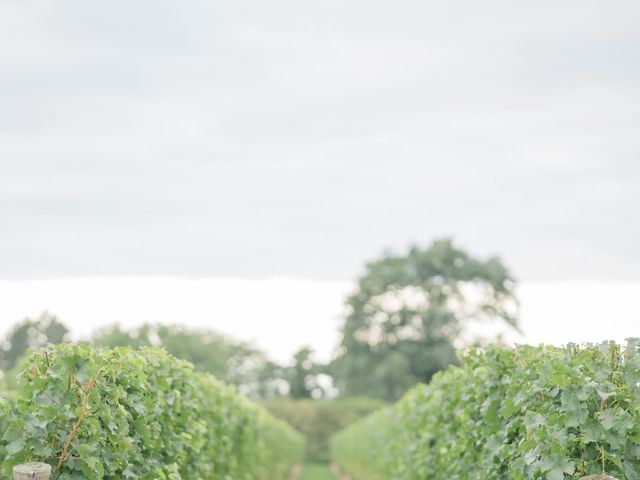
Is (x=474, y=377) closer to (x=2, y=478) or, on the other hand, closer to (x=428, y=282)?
(x=2, y=478)

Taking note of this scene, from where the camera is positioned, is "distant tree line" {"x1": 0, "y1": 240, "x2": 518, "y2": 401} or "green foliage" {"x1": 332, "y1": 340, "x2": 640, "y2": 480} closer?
"green foliage" {"x1": 332, "y1": 340, "x2": 640, "y2": 480}

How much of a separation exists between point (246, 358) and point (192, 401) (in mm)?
68562

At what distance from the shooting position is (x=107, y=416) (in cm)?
565

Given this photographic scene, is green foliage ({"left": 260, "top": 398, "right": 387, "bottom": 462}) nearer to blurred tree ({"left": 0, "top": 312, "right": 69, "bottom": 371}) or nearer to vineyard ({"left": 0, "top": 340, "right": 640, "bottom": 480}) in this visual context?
blurred tree ({"left": 0, "top": 312, "right": 69, "bottom": 371})

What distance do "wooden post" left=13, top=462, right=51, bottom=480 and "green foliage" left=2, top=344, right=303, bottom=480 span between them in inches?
13.3

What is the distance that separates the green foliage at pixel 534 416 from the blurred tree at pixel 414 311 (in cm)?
3882

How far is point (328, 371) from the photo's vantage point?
5781 cm

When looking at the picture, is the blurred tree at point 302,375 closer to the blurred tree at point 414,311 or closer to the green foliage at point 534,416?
the blurred tree at point 414,311

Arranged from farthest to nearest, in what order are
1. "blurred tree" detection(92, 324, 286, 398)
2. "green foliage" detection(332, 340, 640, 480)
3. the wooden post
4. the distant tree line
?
"blurred tree" detection(92, 324, 286, 398), the distant tree line, "green foliage" detection(332, 340, 640, 480), the wooden post

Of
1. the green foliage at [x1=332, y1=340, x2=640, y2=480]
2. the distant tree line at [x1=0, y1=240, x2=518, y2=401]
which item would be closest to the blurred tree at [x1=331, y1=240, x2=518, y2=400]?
the distant tree line at [x1=0, y1=240, x2=518, y2=401]

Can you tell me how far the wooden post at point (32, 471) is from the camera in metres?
4.82

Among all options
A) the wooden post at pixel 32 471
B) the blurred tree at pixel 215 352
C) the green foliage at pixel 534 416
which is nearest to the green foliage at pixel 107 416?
the wooden post at pixel 32 471

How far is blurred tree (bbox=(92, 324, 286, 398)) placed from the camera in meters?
64.1

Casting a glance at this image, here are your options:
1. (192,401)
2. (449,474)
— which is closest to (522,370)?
(449,474)
